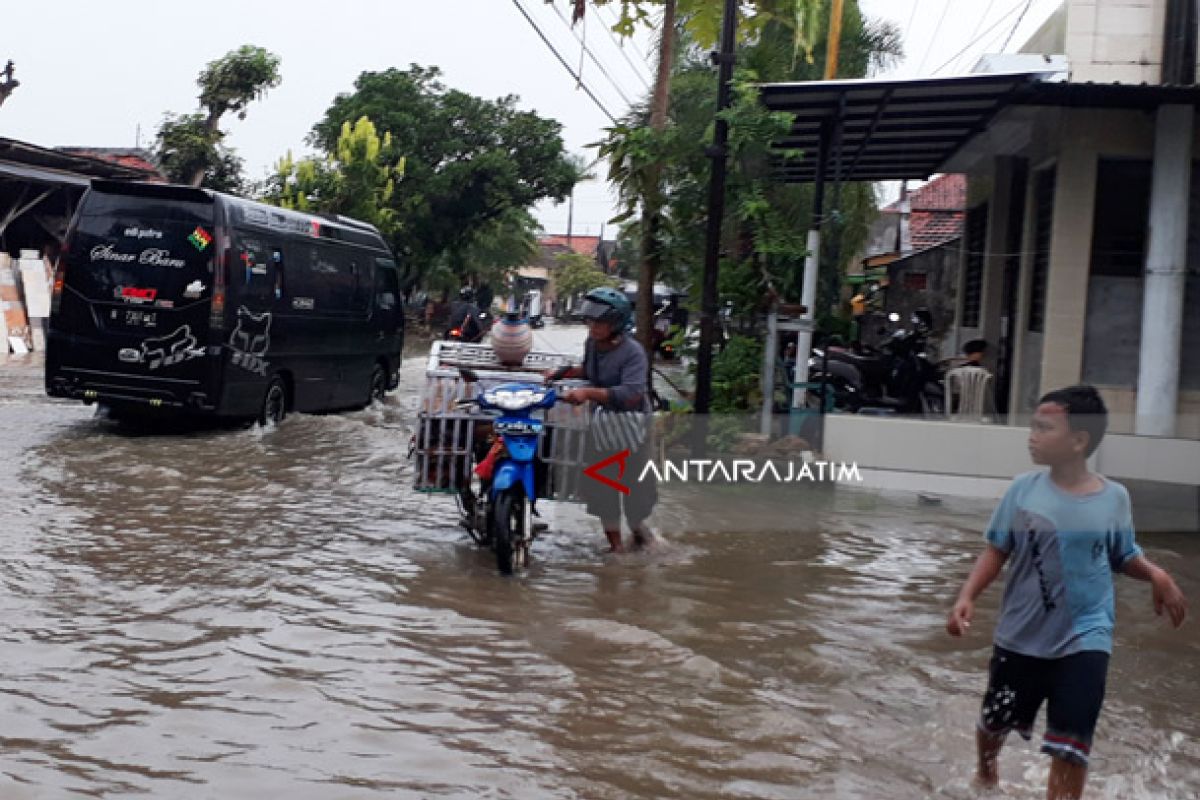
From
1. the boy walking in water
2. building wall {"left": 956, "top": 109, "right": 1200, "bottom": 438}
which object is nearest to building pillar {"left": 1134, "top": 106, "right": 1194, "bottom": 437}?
building wall {"left": 956, "top": 109, "right": 1200, "bottom": 438}

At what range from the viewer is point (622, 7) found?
15.4 metres

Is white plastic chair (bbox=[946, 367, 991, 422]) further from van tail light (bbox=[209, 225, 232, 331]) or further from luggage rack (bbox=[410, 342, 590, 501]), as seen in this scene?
van tail light (bbox=[209, 225, 232, 331])

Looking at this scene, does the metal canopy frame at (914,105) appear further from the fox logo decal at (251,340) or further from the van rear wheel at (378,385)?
the van rear wheel at (378,385)

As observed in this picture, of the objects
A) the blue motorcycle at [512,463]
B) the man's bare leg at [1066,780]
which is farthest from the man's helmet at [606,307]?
the man's bare leg at [1066,780]

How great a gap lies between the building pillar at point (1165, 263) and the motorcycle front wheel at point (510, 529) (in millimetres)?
6079

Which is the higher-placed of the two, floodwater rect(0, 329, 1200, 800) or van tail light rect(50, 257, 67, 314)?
van tail light rect(50, 257, 67, 314)

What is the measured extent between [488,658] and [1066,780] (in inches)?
106

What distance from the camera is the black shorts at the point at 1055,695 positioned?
4.14 metres

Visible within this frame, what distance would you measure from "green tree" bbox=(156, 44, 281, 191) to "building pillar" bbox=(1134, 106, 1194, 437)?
2437 centimetres

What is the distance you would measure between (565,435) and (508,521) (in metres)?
0.71

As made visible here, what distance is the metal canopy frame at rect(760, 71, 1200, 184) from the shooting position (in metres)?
10.7

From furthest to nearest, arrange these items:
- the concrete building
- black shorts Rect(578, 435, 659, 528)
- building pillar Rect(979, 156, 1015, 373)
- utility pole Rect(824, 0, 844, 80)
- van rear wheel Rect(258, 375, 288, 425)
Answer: utility pole Rect(824, 0, 844, 80) → building pillar Rect(979, 156, 1015, 373) → van rear wheel Rect(258, 375, 288, 425) → the concrete building → black shorts Rect(578, 435, 659, 528)

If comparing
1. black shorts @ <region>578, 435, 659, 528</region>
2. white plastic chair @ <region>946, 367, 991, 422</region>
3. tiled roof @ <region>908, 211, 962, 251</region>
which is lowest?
black shorts @ <region>578, 435, 659, 528</region>

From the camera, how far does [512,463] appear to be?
768cm
